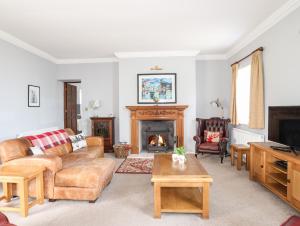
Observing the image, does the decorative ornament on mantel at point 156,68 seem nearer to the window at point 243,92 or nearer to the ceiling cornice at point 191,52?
the ceiling cornice at point 191,52

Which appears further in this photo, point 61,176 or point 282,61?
point 282,61

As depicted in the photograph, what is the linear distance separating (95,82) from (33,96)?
1.80 m

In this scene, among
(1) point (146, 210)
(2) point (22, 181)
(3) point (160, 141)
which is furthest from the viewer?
(3) point (160, 141)

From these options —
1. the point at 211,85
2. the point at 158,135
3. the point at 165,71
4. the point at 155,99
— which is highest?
the point at 165,71

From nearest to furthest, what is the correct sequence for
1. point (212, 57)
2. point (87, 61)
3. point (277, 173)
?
point (277, 173), point (212, 57), point (87, 61)

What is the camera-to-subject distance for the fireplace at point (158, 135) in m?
5.77

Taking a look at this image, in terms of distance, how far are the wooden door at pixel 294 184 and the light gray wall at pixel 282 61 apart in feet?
3.43

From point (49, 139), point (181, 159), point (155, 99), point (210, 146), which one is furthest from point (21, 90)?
point (210, 146)

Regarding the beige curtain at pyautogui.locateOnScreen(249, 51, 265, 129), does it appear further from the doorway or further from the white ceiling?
the doorway

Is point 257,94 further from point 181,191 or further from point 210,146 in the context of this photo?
point 181,191

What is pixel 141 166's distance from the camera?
448 centimetres

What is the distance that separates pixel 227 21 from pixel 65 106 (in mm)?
5355

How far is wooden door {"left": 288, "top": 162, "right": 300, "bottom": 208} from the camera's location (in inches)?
94.0

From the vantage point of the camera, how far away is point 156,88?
5.68m
